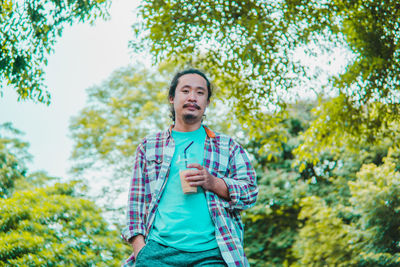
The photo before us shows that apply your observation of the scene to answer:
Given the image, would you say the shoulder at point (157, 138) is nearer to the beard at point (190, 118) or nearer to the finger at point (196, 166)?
the beard at point (190, 118)

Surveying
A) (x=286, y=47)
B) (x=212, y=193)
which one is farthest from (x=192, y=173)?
(x=286, y=47)

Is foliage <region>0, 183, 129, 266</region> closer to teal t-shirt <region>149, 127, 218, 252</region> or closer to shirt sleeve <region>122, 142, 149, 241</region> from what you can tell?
shirt sleeve <region>122, 142, 149, 241</region>

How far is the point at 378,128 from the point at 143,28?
11.1 ft

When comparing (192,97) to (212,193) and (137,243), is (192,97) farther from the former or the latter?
(137,243)

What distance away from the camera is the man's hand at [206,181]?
5.44 feet

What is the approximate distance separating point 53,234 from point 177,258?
3.09 meters

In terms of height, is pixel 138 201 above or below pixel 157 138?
below

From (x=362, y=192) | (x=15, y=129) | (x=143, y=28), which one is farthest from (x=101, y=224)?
(x=15, y=129)

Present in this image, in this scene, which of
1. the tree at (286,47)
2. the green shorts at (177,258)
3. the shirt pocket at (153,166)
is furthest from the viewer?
the tree at (286,47)

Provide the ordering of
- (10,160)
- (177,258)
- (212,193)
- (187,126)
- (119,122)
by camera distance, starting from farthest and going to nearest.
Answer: (119,122) → (10,160) → (187,126) → (212,193) → (177,258)

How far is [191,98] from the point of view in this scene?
193 centimetres

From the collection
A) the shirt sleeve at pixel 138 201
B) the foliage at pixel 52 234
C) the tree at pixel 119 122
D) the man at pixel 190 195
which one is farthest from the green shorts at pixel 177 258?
the tree at pixel 119 122

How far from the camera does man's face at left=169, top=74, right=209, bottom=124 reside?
6.32ft

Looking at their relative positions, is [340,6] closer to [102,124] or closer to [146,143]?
[146,143]
